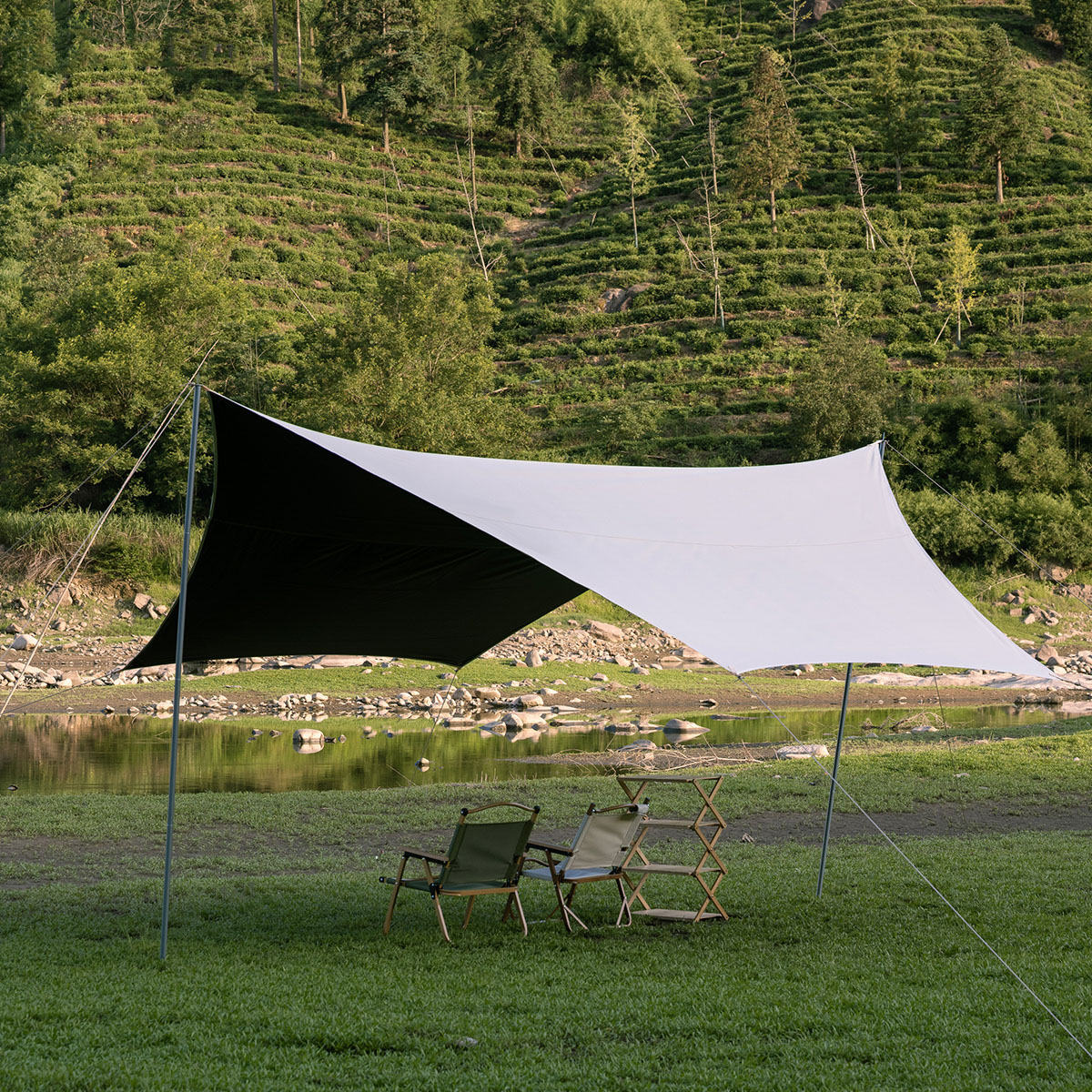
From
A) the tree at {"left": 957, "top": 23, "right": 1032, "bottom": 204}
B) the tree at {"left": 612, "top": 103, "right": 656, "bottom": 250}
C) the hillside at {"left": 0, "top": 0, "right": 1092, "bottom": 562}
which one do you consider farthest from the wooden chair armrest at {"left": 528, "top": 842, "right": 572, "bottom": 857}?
the tree at {"left": 957, "top": 23, "right": 1032, "bottom": 204}

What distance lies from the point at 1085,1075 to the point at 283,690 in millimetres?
14595

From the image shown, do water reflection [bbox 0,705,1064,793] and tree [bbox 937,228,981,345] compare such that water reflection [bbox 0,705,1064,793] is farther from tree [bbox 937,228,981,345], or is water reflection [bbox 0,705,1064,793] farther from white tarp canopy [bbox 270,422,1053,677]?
tree [bbox 937,228,981,345]

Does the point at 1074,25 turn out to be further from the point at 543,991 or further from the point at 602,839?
the point at 543,991

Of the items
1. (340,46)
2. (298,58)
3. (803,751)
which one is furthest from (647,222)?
(803,751)

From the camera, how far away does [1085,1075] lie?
328cm

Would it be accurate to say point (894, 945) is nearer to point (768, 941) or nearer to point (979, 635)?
point (768, 941)

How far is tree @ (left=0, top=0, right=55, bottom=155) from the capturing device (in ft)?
177

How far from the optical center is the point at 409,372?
25844mm

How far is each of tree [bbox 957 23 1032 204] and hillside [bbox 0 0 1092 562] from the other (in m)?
1.21

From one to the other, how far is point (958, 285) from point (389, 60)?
3900cm

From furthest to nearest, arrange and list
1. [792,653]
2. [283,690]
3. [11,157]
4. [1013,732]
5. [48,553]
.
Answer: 1. [11,157]
2. [48,553]
3. [283,690]
4. [1013,732]
5. [792,653]

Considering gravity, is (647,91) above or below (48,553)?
above

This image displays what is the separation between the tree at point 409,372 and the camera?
968 inches

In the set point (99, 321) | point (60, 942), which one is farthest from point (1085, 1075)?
point (99, 321)
